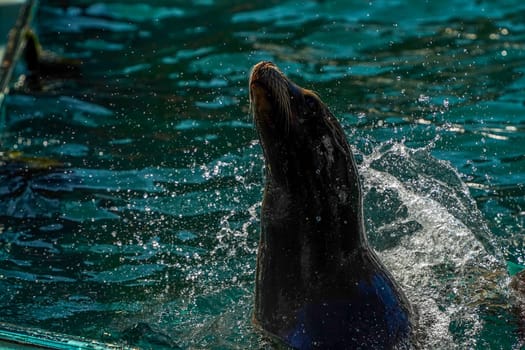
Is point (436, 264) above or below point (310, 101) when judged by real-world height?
below

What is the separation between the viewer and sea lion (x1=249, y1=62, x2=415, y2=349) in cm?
437

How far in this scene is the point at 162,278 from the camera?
19.1 feet

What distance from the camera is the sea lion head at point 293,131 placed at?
4.21 metres

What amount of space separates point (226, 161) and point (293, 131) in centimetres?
295

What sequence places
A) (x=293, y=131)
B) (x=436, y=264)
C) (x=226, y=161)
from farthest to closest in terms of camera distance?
(x=226, y=161) → (x=436, y=264) → (x=293, y=131)

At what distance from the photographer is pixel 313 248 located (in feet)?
14.6

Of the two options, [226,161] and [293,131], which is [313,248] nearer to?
[293,131]

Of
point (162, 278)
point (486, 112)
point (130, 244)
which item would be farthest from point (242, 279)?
point (486, 112)

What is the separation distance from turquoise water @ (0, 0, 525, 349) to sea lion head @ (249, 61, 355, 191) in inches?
32.4

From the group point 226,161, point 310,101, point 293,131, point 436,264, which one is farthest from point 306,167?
point 226,161

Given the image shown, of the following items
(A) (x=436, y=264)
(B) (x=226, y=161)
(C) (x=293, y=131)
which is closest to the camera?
(C) (x=293, y=131)

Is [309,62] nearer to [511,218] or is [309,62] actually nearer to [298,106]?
[511,218]

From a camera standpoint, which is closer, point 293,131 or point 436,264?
point 293,131

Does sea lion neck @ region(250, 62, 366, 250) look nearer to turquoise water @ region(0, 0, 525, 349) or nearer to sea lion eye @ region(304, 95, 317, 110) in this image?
sea lion eye @ region(304, 95, 317, 110)
